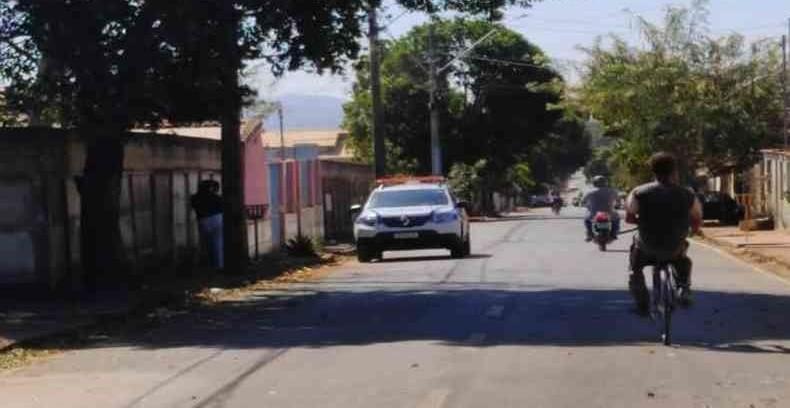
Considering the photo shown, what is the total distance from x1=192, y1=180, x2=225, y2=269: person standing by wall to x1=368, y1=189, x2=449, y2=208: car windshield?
15.4 ft

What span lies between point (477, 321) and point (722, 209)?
34.3 m

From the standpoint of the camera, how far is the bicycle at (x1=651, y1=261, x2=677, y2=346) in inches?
483

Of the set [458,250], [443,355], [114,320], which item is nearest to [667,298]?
[443,355]

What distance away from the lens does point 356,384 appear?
33.8ft

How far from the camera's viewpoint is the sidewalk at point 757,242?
89.9 ft

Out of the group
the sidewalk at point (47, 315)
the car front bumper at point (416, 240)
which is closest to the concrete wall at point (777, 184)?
the car front bumper at point (416, 240)

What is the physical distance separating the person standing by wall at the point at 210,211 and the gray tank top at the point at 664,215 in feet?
41.9

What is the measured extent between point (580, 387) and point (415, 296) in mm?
8507

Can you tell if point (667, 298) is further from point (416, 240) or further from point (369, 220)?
point (369, 220)

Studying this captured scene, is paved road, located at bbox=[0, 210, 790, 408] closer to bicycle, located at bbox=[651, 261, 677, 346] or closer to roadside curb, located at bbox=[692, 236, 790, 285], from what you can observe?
bicycle, located at bbox=[651, 261, 677, 346]

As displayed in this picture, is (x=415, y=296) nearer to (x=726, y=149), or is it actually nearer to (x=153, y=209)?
(x=153, y=209)

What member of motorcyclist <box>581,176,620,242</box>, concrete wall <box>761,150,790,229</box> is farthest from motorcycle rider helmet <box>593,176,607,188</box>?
concrete wall <box>761,150,790,229</box>

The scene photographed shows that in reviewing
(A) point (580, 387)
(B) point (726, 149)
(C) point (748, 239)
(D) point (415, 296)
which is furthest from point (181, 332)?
(B) point (726, 149)

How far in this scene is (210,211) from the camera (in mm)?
24312
